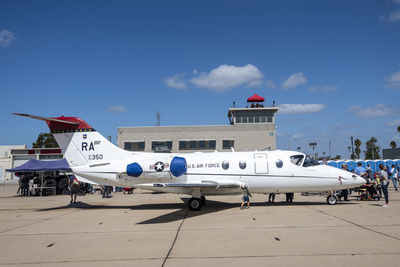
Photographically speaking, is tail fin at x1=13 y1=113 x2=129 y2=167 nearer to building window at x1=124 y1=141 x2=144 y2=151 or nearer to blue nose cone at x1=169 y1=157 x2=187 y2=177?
blue nose cone at x1=169 y1=157 x2=187 y2=177

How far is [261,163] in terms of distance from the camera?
12.2m

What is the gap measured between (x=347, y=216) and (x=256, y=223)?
3462 millimetres

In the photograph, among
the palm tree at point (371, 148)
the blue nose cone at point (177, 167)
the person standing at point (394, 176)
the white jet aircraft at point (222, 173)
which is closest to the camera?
the white jet aircraft at point (222, 173)

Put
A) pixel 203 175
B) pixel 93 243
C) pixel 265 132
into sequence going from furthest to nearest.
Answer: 1. pixel 265 132
2. pixel 203 175
3. pixel 93 243

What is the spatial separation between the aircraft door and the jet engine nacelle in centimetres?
335

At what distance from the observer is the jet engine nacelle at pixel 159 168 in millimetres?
12250

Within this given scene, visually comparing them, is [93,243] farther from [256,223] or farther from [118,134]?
[118,134]

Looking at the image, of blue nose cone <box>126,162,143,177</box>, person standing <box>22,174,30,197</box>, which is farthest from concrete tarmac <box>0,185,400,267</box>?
person standing <box>22,174,30,197</box>

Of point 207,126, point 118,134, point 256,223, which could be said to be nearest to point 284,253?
point 256,223

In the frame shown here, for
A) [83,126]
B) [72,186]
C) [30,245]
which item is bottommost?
[30,245]

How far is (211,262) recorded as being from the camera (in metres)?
5.05

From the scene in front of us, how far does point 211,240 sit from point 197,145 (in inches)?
1534

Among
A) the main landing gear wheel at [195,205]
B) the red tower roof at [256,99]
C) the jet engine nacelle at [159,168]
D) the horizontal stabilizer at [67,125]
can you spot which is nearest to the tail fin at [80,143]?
the horizontal stabilizer at [67,125]

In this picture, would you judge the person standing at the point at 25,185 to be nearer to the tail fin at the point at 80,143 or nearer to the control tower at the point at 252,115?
the tail fin at the point at 80,143
